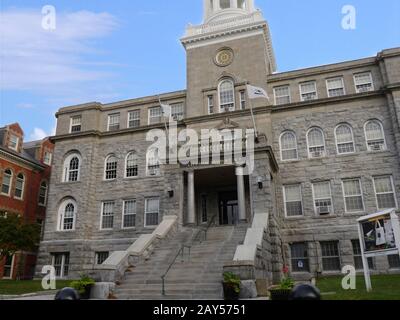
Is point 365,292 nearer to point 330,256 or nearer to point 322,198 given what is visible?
point 330,256

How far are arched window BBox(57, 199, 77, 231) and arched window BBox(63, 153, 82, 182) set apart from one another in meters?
1.90

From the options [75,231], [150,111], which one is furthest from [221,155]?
[75,231]

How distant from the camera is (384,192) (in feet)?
73.3

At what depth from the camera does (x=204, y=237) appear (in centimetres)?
1919

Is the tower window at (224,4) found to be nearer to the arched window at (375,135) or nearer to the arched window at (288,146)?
the arched window at (288,146)

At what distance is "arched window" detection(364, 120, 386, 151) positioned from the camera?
23.2 meters

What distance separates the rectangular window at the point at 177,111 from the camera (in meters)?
28.5

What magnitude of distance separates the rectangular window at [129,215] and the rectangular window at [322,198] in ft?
42.7

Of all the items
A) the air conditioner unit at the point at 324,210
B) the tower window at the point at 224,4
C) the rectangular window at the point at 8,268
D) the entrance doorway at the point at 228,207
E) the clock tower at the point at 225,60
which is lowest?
the rectangular window at the point at 8,268

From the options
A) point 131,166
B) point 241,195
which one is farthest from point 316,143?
point 131,166

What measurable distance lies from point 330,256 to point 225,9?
21404mm

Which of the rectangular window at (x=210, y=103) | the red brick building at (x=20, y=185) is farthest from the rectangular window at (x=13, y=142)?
the rectangular window at (x=210, y=103)

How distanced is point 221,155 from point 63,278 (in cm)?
1500

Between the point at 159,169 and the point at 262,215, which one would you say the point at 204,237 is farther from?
the point at 159,169
